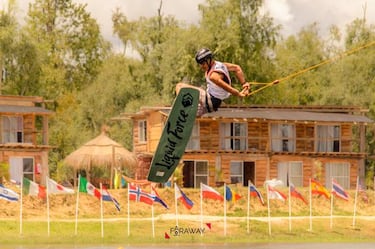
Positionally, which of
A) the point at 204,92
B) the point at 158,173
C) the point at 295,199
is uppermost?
the point at 204,92

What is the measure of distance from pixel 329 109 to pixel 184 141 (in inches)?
2349

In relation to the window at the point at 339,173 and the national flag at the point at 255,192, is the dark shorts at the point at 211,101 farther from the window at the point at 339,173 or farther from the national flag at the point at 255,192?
the window at the point at 339,173

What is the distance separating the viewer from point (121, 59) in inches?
4417

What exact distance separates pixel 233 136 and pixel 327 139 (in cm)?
708

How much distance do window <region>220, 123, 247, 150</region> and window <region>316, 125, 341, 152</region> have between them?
217 inches

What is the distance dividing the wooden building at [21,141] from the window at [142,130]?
7739 mm

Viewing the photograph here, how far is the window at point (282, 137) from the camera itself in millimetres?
78375

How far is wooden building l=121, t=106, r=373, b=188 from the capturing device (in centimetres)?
7631

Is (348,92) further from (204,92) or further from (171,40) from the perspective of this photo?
(204,92)

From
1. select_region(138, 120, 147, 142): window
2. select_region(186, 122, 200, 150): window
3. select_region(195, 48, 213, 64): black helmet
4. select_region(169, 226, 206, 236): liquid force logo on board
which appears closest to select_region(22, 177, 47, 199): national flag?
select_region(169, 226, 206, 236): liquid force logo on board

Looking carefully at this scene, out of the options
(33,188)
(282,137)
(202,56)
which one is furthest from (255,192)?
(202,56)

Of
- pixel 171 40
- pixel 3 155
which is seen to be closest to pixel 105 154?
pixel 3 155

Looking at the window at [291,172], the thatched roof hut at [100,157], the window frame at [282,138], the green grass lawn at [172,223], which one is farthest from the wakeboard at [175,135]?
the window frame at [282,138]

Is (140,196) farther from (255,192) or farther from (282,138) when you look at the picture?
(282,138)
